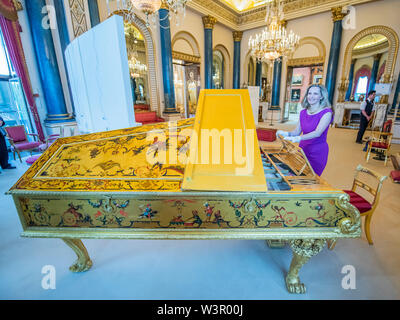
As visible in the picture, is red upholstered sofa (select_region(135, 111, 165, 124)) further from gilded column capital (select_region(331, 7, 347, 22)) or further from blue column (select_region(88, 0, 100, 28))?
gilded column capital (select_region(331, 7, 347, 22))

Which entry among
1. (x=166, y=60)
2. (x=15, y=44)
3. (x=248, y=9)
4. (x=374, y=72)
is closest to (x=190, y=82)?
(x=166, y=60)

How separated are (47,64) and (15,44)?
802 mm

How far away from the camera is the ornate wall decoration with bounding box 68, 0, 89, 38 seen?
472 centimetres

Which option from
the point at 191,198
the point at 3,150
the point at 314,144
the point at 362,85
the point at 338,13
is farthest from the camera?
the point at 362,85

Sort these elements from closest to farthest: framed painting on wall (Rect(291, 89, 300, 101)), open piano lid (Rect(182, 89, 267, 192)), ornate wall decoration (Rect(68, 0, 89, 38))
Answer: open piano lid (Rect(182, 89, 267, 192)) < ornate wall decoration (Rect(68, 0, 89, 38)) < framed painting on wall (Rect(291, 89, 300, 101))

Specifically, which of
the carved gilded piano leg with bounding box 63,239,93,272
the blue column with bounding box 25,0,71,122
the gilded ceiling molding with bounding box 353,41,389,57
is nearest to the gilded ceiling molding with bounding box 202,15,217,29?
the blue column with bounding box 25,0,71,122

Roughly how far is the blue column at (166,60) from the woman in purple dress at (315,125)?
19.9 feet

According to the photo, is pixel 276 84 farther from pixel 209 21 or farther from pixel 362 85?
pixel 209 21

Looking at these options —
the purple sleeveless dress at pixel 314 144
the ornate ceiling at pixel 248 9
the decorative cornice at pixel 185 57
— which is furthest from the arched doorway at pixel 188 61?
the purple sleeveless dress at pixel 314 144

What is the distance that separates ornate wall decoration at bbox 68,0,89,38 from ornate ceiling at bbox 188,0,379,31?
15.2ft

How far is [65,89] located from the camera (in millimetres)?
5246

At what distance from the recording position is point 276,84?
1009 centimetres

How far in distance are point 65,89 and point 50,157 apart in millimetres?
5183

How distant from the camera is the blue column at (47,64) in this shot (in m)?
4.54
